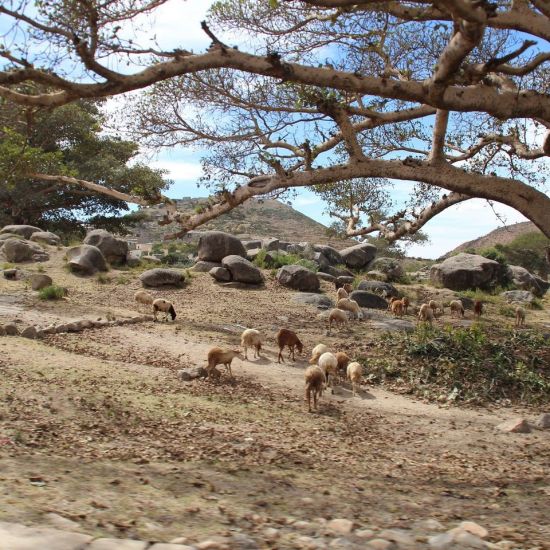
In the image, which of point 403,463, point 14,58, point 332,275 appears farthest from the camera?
point 332,275

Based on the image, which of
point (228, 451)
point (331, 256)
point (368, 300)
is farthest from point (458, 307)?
point (228, 451)

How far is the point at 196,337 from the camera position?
12.0 m

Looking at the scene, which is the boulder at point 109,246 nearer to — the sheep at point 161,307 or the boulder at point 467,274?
the sheep at point 161,307

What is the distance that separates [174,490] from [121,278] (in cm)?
1534

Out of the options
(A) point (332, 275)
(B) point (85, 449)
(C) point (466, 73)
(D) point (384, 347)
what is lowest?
(B) point (85, 449)

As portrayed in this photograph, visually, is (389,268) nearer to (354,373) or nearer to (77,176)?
(77,176)

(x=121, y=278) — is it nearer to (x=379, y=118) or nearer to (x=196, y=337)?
(x=196, y=337)

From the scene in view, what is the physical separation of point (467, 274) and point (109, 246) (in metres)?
13.7

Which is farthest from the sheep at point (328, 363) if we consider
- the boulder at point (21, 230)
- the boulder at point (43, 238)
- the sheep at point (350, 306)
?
the boulder at point (21, 230)

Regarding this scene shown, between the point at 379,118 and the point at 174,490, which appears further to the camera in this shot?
the point at 379,118

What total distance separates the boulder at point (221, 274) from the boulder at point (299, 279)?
5.79ft

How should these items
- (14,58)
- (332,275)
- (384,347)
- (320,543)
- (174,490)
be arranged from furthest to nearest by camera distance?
(332,275)
(384,347)
(14,58)
(174,490)
(320,543)

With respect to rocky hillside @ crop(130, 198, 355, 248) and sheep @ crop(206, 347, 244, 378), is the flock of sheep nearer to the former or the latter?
sheep @ crop(206, 347, 244, 378)

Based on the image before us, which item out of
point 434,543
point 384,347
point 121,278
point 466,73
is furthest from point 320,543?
point 121,278
